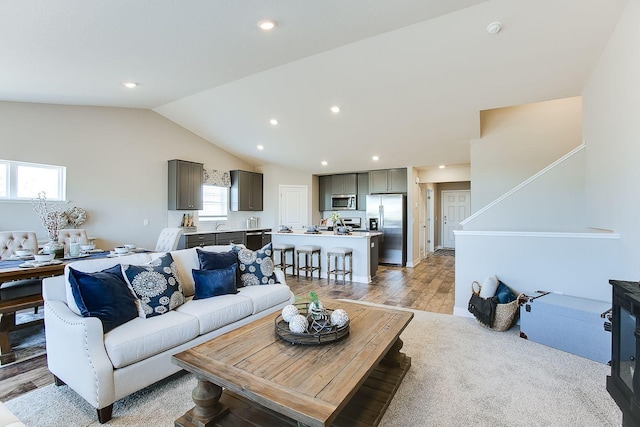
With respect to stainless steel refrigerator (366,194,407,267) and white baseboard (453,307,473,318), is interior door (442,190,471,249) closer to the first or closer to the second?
stainless steel refrigerator (366,194,407,267)

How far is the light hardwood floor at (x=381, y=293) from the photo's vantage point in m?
2.30

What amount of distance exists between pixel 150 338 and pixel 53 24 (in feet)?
8.52

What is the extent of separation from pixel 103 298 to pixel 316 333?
1.51 metres

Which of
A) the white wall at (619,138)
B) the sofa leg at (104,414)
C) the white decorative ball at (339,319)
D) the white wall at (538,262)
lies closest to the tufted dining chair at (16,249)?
the sofa leg at (104,414)

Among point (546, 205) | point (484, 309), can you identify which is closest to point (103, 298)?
point (484, 309)

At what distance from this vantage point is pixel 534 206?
4449 millimetres

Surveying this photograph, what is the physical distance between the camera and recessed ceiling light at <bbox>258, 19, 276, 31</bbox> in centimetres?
270

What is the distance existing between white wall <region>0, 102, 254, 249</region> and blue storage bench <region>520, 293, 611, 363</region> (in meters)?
6.20

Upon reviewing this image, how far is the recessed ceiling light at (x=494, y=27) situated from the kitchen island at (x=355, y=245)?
11.6 ft

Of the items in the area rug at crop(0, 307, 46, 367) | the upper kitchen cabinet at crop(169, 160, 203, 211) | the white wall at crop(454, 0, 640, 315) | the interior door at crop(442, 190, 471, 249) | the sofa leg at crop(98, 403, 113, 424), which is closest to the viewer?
the sofa leg at crop(98, 403, 113, 424)

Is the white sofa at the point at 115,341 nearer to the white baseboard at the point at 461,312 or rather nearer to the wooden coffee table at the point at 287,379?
the wooden coffee table at the point at 287,379

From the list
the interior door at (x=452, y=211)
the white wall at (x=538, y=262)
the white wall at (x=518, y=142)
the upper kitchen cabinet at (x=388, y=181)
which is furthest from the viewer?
the interior door at (x=452, y=211)

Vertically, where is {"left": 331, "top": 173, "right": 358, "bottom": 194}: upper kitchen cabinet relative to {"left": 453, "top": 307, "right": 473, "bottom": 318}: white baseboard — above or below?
above

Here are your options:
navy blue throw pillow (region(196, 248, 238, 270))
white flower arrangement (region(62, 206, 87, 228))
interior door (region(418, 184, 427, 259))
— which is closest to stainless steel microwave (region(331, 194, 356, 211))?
interior door (region(418, 184, 427, 259))
